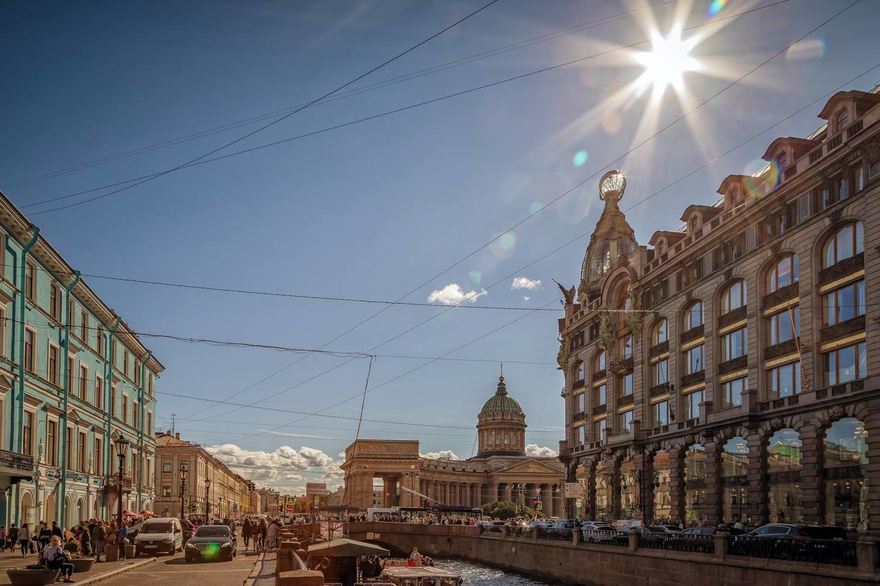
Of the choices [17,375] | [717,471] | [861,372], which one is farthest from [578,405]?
[17,375]

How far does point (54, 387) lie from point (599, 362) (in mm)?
43525

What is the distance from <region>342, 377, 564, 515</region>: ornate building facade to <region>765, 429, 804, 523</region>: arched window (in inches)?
4304

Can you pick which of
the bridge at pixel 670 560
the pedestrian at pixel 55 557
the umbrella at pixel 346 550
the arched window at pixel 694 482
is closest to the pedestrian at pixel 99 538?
the pedestrian at pixel 55 557

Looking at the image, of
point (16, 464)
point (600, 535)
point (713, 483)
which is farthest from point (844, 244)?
point (16, 464)

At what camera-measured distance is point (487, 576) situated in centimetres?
5519

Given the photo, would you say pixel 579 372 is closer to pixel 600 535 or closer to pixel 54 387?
pixel 600 535

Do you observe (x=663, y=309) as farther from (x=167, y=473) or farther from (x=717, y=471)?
(x=167, y=473)

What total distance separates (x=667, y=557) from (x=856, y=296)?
49.5 feet

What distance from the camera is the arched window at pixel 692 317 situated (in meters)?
55.4

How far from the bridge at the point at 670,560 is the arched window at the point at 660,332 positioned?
16068 millimetres

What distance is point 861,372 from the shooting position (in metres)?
39.8

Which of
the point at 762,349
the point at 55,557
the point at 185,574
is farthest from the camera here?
the point at 762,349

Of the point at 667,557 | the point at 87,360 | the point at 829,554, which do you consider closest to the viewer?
the point at 829,554

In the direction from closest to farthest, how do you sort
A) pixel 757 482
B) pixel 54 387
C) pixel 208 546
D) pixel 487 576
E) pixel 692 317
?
1. pixel 208 546
2. pixel 54 387
3. pixel 757 482
4. pixel 487 576
5. pixel 692 317
